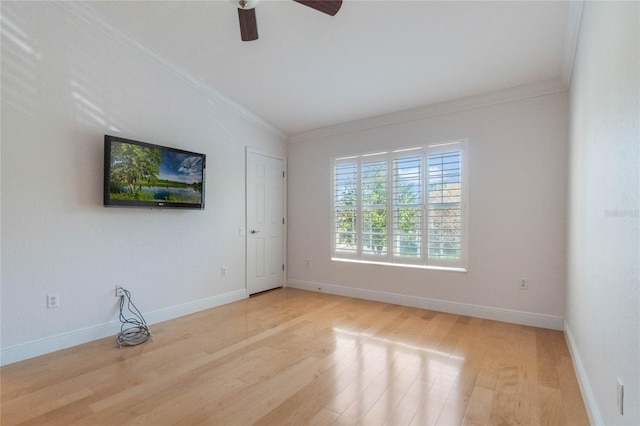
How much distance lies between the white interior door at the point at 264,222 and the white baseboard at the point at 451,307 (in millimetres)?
712

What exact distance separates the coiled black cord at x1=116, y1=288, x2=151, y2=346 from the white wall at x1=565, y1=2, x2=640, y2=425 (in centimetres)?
361

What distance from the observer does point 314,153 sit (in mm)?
5219

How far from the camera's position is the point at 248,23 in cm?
247

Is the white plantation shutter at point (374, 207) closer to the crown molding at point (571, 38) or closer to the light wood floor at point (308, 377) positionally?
the light wood floor at point (308, 377)

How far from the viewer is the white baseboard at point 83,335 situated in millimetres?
2656

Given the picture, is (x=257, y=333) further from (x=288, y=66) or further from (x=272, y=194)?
(x=288, y=66)

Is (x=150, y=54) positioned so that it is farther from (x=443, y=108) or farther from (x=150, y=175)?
(x=443, y=108)

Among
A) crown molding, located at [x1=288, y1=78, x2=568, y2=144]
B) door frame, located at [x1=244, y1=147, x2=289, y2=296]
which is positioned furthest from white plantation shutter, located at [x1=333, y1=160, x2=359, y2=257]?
door frame, located at [x1=244, y1=147, x2=289, y2=296]

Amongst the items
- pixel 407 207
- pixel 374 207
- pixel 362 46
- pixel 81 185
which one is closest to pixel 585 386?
pixel 407 207

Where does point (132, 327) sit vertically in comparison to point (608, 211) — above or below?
below

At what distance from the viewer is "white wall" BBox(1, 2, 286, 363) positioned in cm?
267

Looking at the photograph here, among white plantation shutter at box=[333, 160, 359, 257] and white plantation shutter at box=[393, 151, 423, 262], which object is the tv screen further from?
white plantation shutter at box=[393, 151, 423, 262]

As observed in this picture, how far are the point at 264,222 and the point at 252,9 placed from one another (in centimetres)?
326

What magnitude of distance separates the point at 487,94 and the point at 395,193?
1623 mm
